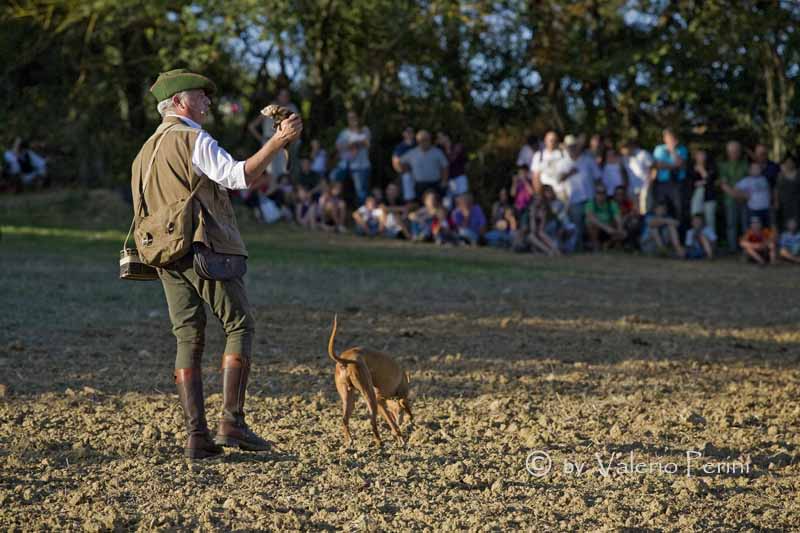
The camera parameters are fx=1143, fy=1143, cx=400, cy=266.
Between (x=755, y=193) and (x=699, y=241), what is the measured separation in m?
1.13

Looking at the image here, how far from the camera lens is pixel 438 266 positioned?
15.8m

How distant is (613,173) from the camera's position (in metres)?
18.7

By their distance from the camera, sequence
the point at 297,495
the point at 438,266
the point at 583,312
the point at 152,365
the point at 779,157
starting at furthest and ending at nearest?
the point at 779,157 < the point at 438,266 < the point at 583,312 < the point at 152,365 < the point at 297,495

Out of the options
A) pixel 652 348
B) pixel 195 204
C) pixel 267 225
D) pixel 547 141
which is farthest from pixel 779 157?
pixel 195 204

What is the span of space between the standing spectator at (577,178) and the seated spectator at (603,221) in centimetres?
16

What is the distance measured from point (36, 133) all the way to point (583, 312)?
678 inches

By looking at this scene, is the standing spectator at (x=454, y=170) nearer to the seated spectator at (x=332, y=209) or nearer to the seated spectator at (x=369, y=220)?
the seated spectator at (x=369, y=220)

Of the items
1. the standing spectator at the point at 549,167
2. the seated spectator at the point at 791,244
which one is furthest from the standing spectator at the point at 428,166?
the seated spectator at the point at 791,244

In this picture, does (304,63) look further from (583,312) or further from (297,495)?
(297,495)

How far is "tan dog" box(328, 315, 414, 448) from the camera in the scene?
572 centimetres

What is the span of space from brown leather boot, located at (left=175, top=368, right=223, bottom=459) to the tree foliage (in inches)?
638

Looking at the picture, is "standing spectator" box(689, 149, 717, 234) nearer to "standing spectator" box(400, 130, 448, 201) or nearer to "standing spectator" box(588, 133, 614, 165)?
"standing spectator" box(588, 133, 614, 165)

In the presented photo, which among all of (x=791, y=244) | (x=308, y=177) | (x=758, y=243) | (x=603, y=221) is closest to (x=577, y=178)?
(x=603, y=221)

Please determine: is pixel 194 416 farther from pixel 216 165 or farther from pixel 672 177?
pixel 672 177
